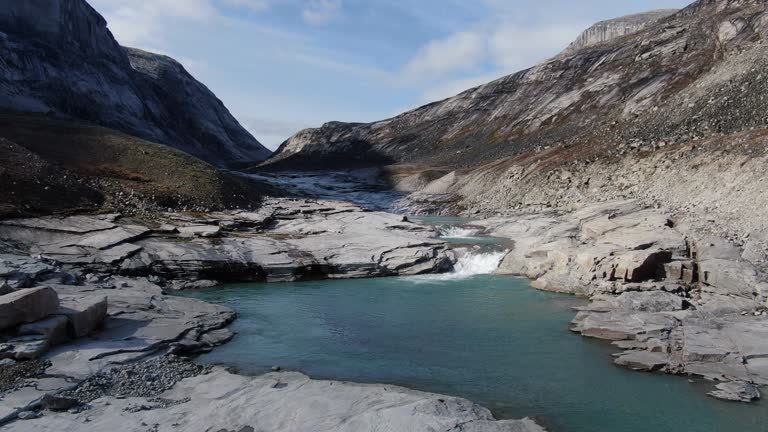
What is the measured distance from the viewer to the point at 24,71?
102 meters

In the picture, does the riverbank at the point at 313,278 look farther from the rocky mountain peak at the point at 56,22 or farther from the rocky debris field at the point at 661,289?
the rocky mountain peak at the point at 56,22

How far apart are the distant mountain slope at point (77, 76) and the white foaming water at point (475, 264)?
86.7 m

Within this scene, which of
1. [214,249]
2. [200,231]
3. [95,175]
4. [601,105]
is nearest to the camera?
[214,249]

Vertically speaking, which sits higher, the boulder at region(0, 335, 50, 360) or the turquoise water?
the boulder at region(0, 335, 50, 360)

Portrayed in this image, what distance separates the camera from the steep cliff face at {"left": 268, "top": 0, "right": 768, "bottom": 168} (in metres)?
53.1

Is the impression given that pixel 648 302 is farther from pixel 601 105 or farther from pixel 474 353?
pixel 601 105

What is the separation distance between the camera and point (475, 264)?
33906 mm

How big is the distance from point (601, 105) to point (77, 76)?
10896 centimetres

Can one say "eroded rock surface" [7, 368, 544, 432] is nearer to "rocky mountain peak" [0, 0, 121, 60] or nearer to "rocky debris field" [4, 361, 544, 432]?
"rocky debris field" [4, 361, 544, 432]

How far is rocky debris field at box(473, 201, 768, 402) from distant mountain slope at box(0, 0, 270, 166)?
Result: 9340 centimetres

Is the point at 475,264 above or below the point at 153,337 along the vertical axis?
above

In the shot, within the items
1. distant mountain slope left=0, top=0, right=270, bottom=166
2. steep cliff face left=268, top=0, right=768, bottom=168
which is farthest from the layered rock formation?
distant mountain slope left=0, top=0, right=270, bottom=166

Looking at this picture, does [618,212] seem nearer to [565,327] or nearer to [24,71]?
[565,327]

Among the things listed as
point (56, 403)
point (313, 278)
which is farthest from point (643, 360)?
point (313, 278)
